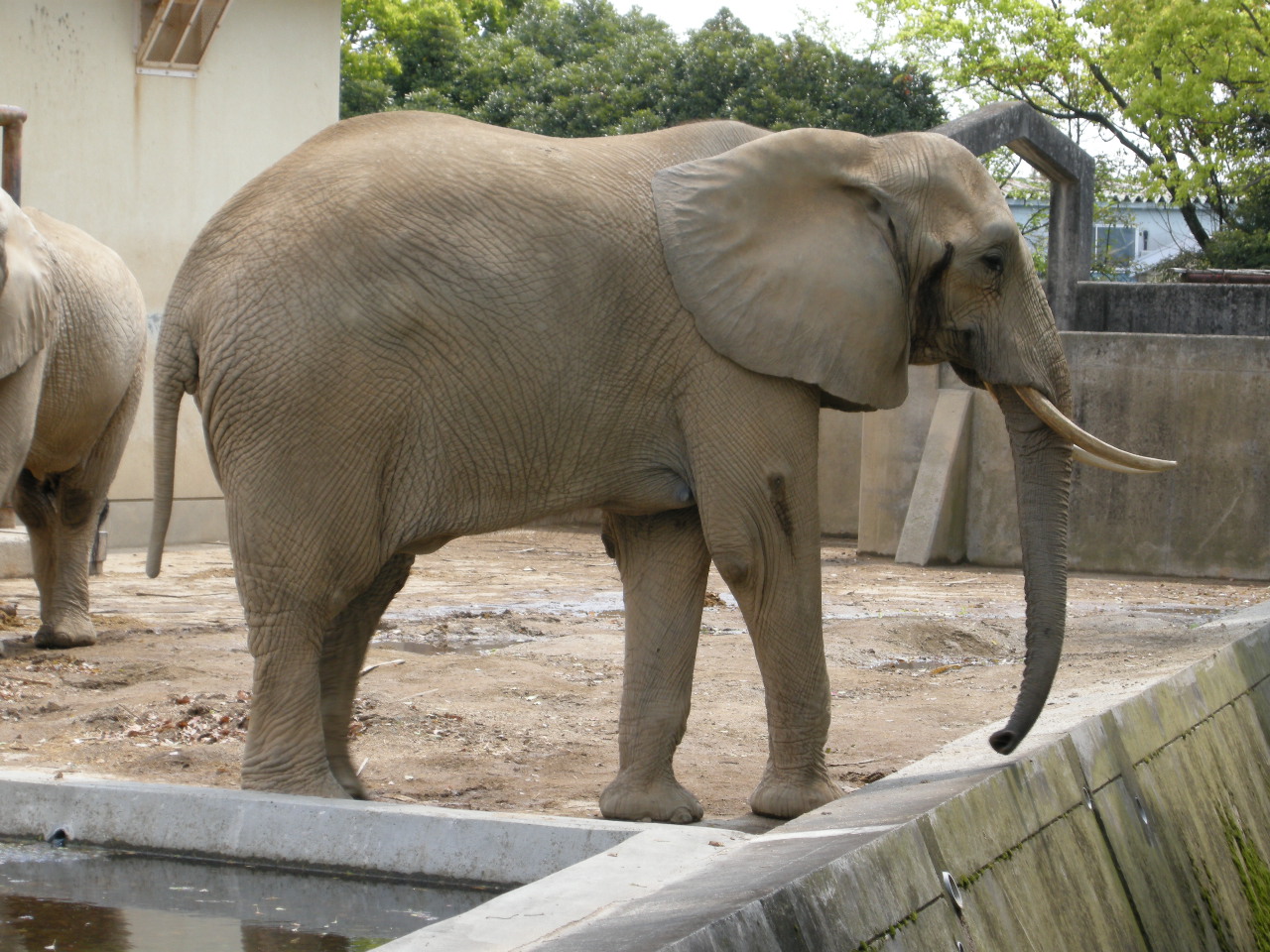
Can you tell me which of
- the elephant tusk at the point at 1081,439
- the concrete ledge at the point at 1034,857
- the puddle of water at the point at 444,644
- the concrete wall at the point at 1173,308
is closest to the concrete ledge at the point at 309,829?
the concrete ledge at the point at 1034,857

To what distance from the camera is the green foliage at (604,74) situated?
2950 centimetres

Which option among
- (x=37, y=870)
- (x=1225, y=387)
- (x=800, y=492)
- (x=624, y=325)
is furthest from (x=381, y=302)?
(x=1225, y=387)

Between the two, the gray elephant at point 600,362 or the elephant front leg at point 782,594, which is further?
the elephant front leg at point 782,594

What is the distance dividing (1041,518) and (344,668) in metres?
2.16

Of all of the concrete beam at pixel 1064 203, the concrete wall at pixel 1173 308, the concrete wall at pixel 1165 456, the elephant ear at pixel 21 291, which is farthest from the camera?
the concrete beam at pixel 1064 203

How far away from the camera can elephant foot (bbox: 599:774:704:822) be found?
5.21m

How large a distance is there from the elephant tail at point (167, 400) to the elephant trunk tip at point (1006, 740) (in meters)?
2.44

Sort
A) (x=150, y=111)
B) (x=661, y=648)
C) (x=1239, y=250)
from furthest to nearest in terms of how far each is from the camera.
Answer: (x=1239, y=250) → (x=150, y=111) → (x=661, y=648)

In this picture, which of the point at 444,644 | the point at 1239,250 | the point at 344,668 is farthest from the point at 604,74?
the point at 344,668

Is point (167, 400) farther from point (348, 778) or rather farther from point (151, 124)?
point (151, 124)

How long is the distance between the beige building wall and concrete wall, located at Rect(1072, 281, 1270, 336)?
7.79 metres

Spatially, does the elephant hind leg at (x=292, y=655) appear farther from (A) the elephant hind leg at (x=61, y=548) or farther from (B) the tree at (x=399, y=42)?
(B) the tree at (x=399, y=42)

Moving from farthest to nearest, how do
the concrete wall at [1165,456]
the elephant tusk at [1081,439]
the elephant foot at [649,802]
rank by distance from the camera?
the concrete wall at [1165,456] < the elephant foot at [649,802] < the elephant tusk at [1081,439]

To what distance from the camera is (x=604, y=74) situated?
102 feet
